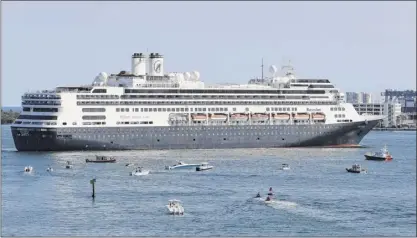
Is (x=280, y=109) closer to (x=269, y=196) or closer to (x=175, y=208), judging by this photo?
(x=269, y=196)

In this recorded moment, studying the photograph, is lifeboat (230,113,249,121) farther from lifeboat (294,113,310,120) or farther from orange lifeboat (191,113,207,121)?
lifeboat (294,113,310,120)

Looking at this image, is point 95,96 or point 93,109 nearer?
point 93,109

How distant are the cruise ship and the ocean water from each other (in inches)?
173

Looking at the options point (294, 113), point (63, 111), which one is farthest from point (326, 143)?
point (63, 111)

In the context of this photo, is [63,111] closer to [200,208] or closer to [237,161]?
[237,161]

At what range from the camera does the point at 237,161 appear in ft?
235

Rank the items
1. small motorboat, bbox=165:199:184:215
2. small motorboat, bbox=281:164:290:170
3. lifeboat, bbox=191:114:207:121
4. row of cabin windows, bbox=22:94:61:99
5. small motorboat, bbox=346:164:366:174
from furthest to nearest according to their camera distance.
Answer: lifeboat, bbox=191:114:207:121, row of cabin windows, bbox=22:94:61:99, small motorboat, bbox=281:164:290:170, small motorboat, bbox=346:164:366:174, small motorboat, bbox=165:199:184:215

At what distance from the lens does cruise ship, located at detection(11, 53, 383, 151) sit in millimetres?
77438

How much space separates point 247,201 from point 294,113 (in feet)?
130

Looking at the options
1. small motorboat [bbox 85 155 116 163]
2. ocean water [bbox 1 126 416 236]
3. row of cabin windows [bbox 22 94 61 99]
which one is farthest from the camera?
row of cabin windows [bbox 22 94 61 99]

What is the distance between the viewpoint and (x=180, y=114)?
3273 inches

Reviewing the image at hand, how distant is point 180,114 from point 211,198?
3403 centimetres

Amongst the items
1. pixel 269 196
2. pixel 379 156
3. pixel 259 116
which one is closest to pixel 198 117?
pixel 259 116

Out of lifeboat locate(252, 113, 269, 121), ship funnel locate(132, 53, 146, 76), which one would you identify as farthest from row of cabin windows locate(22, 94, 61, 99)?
lifeboat locate(252, 113, 269, 121)
